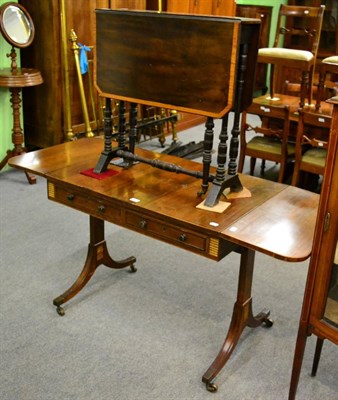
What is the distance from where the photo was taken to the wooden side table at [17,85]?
3836 millimetres

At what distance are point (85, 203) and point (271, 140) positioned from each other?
95.5 inches

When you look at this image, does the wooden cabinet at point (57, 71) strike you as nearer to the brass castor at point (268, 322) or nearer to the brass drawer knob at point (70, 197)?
the brass drawer knob at point (70, 197)

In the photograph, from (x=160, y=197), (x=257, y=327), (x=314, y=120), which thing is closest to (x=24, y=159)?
(x=160, y=197)

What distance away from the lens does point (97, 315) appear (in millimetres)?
2545

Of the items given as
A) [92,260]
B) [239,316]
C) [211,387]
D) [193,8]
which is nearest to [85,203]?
[92,260]

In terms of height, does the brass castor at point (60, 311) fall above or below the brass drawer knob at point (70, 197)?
below

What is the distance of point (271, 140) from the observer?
4258mm

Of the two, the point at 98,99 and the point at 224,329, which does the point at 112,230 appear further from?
the point at 98,99

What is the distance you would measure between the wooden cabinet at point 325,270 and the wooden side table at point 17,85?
2865mm

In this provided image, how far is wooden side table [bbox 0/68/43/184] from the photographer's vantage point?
3.84 metres

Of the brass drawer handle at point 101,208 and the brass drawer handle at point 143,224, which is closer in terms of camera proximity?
the brass drawer handle at point 143,224

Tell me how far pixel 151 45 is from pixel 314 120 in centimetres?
210

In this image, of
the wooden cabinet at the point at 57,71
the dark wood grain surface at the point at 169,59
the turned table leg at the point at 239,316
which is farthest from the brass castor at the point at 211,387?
the wooden cabinet at the point at 57,71

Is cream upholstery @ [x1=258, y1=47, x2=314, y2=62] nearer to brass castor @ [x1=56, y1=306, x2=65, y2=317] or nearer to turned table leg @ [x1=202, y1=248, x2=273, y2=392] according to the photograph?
turned table leg @ [x1=202, y1=248, x2=273, y2=392]
